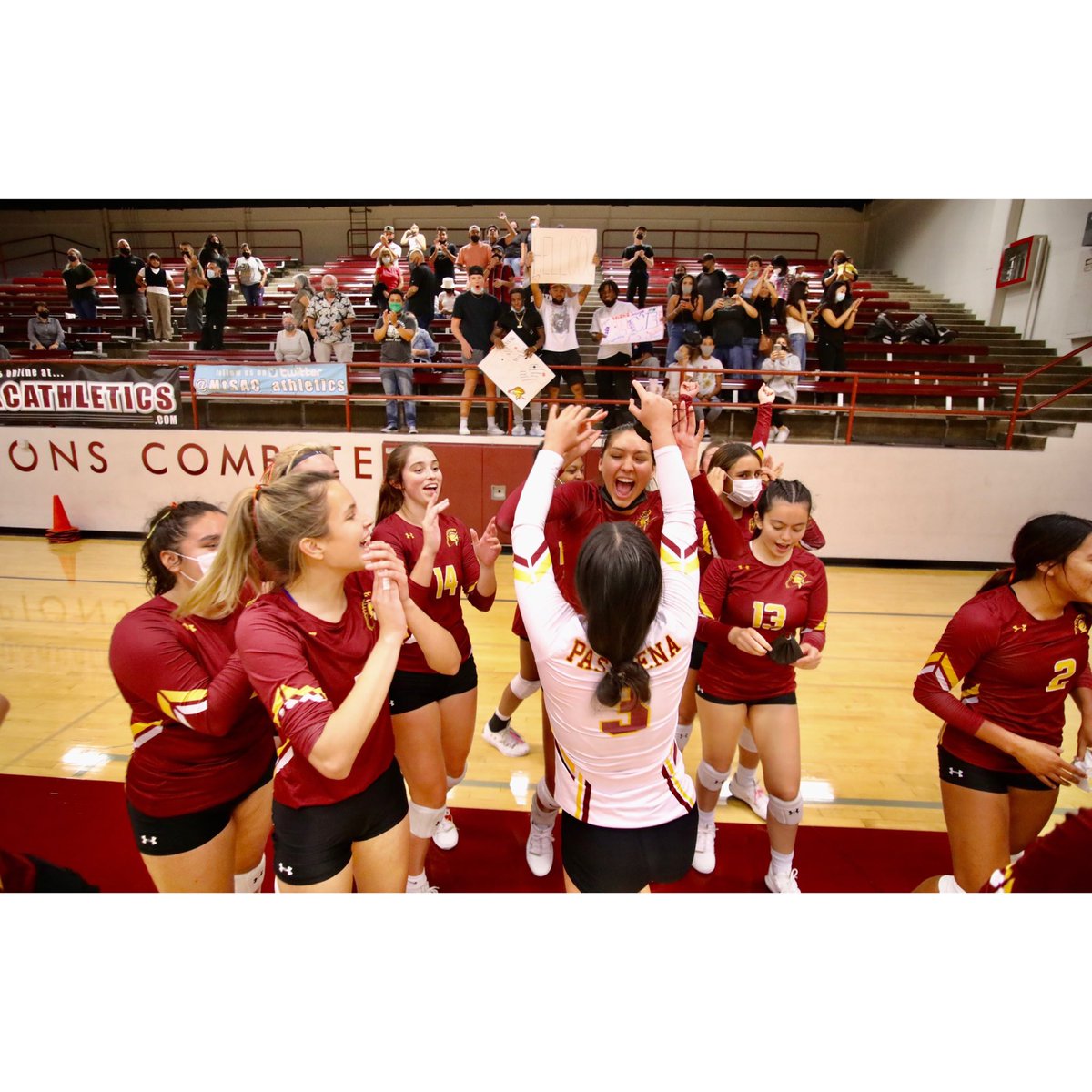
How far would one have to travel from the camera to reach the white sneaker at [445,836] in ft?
10.4

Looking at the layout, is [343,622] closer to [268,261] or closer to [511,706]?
[511,706]

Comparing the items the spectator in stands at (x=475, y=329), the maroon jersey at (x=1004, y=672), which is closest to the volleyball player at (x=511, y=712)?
the maroon jersey at (x=1004, y=672)

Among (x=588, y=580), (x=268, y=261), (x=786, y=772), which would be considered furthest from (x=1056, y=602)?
(x=268, y=261)

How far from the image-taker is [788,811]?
274 cm

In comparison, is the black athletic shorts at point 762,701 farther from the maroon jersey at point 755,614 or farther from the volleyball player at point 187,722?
the volleyball player at point 187,722

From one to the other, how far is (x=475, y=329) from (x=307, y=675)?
7.60 metres

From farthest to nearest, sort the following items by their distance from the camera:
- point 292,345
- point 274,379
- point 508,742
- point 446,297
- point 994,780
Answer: point 446,297 → point 292,345 → point 274,379 → point 508,742 → point 994,780

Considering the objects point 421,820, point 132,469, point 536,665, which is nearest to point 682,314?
point 132,469

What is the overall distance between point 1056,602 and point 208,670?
9.28 feet

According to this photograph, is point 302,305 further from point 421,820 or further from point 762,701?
point 762,701

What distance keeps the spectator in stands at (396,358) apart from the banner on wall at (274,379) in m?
0.66

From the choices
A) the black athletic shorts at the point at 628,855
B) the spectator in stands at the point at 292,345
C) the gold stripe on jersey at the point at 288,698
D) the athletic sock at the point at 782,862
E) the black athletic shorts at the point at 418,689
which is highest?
the spectator in stands at the point at 292,345

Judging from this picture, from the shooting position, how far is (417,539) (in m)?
2.72

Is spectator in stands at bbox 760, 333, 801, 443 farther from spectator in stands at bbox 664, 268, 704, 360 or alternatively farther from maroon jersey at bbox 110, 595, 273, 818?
maroon jersey at bbox 110, 595, 273, 818
